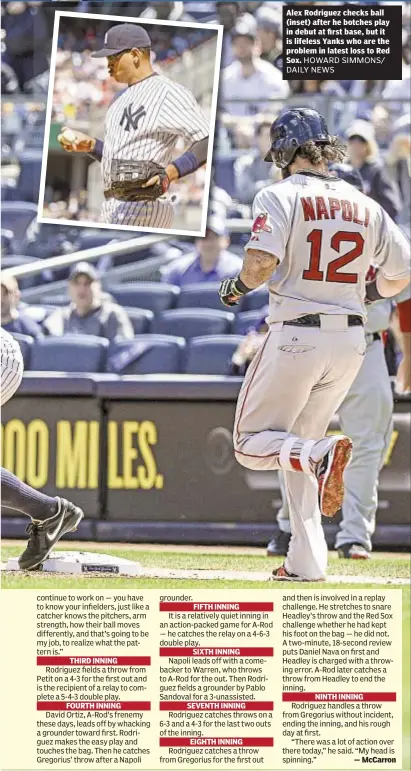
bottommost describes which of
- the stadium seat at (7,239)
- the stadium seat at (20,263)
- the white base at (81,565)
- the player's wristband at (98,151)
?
the white base at (81,565)

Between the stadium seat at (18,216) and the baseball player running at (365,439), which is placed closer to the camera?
the baseball player running at (365,439)

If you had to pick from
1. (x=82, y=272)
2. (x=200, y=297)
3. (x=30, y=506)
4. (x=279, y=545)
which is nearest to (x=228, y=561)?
(x=279, y=545)

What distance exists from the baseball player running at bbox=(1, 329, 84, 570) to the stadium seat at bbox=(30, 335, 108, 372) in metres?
1.90

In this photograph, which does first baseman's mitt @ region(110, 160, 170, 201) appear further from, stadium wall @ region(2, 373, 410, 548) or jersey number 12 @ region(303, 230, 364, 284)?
stadium wall @ region(2, 373, 410, 548)

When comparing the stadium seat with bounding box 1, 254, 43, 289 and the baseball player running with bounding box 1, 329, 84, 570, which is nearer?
the baseball player running with bounding box 1, 329, 84, 570

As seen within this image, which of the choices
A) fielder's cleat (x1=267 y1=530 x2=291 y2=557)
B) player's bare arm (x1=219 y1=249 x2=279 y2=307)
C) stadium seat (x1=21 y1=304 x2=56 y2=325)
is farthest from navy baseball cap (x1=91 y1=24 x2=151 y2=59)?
stadium seat (x1=21 y1=304 x2=56 y2=325)

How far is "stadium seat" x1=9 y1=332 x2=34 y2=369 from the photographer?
20.3 feet

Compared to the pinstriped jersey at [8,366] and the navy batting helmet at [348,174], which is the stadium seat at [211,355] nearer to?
the navy batting helmet at [348,174]

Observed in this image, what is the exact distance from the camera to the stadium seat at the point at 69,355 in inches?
249

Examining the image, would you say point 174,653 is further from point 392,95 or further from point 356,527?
point 392,95

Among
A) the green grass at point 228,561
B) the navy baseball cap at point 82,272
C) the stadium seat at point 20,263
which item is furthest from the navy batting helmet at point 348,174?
the stadium seat at point 20,263

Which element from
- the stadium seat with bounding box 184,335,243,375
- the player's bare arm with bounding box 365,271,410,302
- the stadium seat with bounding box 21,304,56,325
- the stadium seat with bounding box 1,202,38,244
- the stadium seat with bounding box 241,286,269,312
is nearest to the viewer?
the player's bare arm with bounding box 365,271,410,302

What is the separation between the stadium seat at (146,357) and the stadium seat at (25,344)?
15.9 inches

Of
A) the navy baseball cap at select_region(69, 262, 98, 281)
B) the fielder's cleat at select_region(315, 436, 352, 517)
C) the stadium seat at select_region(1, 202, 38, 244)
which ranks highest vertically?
the stadium seat at select_region(1, 202, 38, 244)
